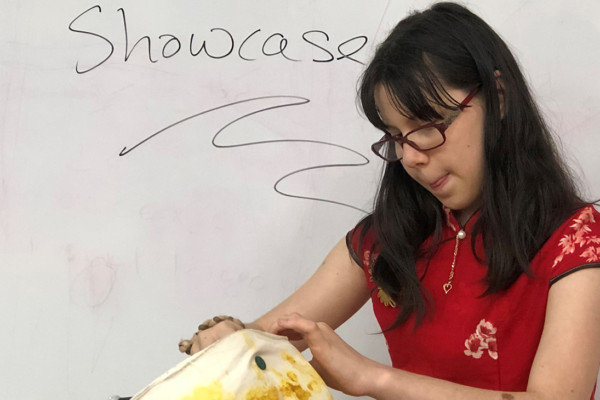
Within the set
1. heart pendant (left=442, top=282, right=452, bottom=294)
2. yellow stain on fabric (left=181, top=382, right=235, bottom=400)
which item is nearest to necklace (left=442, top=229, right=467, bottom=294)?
heart pendant (left=442, top=282, right=452, bottom=294)

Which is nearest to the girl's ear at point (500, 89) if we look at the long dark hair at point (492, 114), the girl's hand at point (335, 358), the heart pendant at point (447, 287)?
the long dark hair at point (492, 114)

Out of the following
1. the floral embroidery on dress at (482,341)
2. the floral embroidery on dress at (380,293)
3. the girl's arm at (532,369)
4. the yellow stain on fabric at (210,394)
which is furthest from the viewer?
the floral embroidery on dress at (380,293)

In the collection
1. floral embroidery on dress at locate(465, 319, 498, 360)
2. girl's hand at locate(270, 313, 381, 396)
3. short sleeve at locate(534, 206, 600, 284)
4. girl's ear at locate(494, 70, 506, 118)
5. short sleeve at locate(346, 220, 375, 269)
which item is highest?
girl's ear at locate(494, 70, 506, 118)

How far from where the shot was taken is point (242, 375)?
0.79 meters

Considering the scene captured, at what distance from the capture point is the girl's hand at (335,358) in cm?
91

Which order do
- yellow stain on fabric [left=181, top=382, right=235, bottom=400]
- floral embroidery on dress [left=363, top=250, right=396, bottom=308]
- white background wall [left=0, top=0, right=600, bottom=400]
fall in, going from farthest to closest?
white background wall [left=0, top=0, right=600, bottom=400] → floral embroidery on dress [left=363, top=250, right=396, bottom=308] → yellow stain on fabric [left=181, top=382, right=235, bottom=400]

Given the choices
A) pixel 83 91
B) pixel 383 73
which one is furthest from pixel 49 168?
pixel 383 73

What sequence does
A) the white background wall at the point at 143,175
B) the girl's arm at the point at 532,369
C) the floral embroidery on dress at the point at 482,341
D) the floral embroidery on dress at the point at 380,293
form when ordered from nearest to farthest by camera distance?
the girl's arm at the point at 532,369, the floral embroidery on dress at the point at 482,341, the floral embroidery on dress at the point at 380,293, the white background wall at the point at 143,175

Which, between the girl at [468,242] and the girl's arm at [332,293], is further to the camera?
the girl's arm at [332,293]

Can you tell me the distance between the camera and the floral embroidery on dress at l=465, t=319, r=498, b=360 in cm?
103

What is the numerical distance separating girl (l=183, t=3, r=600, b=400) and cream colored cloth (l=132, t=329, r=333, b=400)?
0.07m

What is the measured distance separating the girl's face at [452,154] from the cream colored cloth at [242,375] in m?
0.29

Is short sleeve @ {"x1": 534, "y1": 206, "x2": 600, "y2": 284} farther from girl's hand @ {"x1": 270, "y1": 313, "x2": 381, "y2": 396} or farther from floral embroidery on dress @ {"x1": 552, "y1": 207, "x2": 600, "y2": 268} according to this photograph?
girl's hand @ {"x1": 270, "y1": 313, "x2": 381, "y2": 396}

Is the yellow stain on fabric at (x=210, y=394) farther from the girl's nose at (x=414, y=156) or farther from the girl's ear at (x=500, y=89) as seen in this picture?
the girl's ear at (x=500, y=89)
